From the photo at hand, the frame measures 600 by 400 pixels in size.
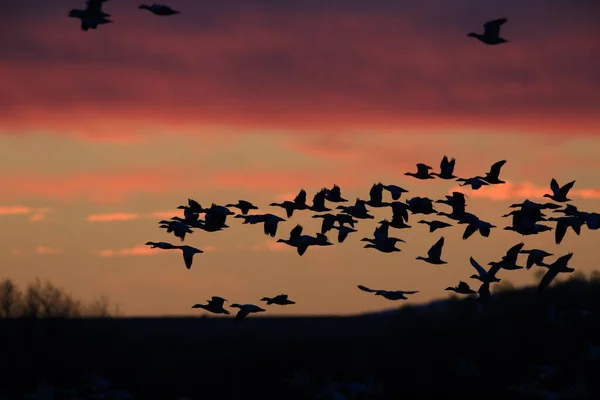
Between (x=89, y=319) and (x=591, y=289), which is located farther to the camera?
(x=89, y=319)

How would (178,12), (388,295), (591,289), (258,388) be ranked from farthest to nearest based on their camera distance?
(591,289) < (258,388) < (388,295) < (178,12)

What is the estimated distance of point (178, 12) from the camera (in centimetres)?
3956

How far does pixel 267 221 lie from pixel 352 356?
41.6 meters

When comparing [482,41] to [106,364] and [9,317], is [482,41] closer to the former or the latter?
[106,364]

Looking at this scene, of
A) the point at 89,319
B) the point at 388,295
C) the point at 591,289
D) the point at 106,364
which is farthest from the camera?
the point at 89,319

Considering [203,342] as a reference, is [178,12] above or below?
above

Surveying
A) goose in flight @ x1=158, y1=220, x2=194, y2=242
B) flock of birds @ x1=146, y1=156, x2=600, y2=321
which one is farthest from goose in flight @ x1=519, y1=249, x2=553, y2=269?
goose in flight @ x1=158, y1=220, x2=194, y2=242

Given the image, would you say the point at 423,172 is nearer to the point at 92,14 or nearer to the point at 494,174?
the point at 494,174

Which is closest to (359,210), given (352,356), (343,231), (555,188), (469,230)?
(343,231)

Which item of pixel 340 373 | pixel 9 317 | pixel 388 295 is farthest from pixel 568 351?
pixel 9 317

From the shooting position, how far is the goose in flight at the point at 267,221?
49938mm

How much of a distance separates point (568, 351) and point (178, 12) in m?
47.4

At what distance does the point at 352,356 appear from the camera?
9075 cm

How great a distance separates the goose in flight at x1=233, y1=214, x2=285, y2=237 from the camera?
49938mm
